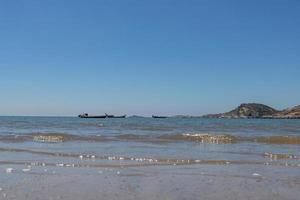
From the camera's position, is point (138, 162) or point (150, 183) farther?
point (138, 162)

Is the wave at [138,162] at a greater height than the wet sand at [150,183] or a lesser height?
greater

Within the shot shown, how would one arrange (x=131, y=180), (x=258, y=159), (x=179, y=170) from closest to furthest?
(x=131, y=180)
(x=179, y=170)
(x=258, y=159)

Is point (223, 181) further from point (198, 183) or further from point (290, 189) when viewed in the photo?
point (290, 189)

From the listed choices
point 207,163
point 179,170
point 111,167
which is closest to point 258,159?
point 207,163

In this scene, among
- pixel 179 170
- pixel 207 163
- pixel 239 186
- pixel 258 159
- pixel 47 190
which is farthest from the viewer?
pixel 258 159

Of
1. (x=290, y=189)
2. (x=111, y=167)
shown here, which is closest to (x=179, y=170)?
(x=111, y=167)

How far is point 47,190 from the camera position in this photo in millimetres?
8695

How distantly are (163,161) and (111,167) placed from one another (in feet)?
7.36

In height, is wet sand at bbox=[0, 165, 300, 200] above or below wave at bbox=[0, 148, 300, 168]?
below

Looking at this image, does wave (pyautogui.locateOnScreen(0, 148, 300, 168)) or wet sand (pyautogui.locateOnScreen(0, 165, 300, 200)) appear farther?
wave (pyautogui.locateOnScreen(0, 148, 300, 168))

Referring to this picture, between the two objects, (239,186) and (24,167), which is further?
(24,167)

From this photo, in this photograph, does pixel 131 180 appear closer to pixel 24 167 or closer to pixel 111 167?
pixel 111 167

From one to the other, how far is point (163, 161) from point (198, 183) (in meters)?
4.49

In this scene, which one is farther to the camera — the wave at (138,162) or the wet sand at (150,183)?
the wave at (138,162)
